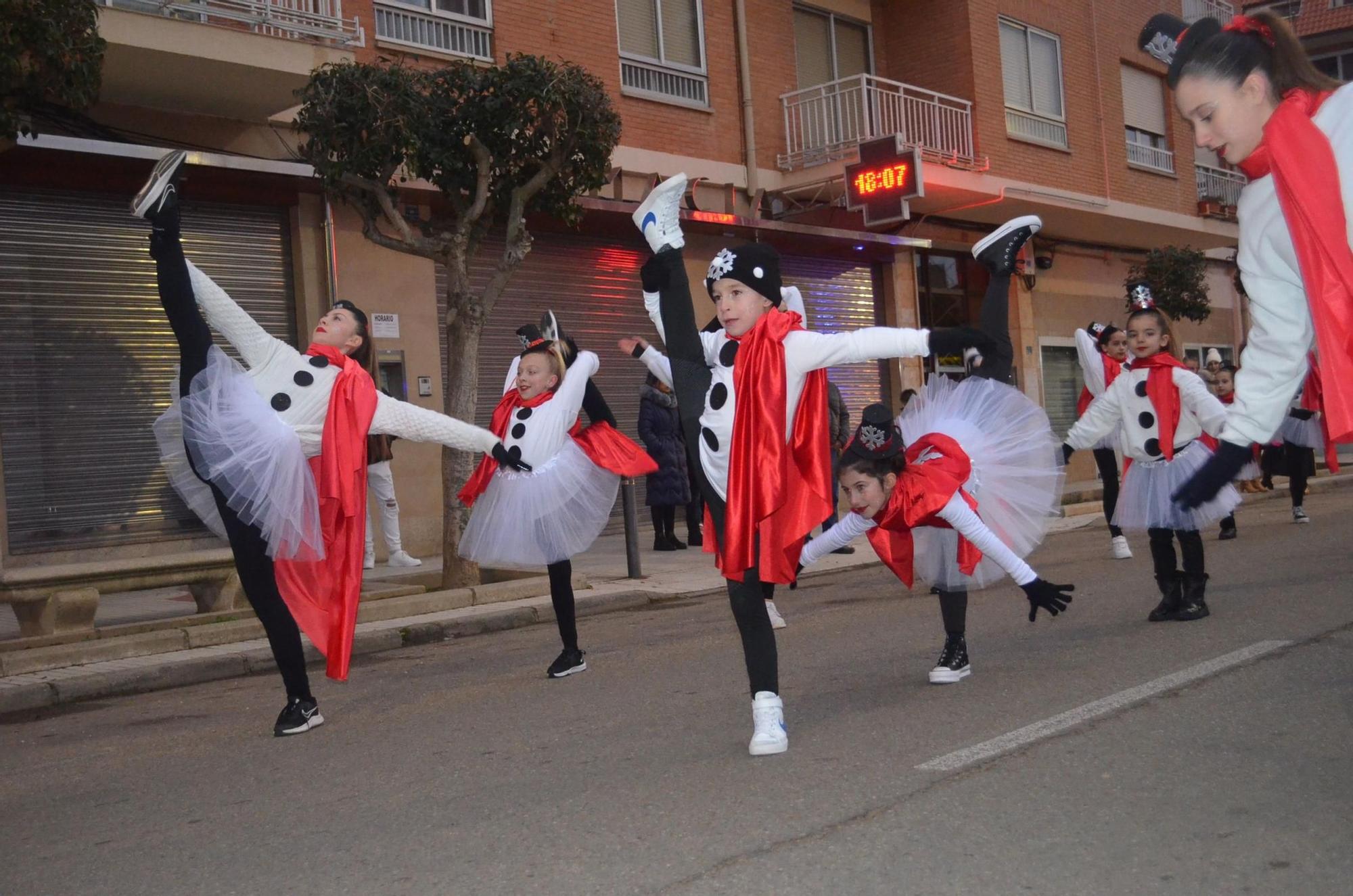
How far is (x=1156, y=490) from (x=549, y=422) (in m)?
3.49

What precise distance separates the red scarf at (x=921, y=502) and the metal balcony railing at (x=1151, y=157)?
71.2 ft

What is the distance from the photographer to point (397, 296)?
15086mm

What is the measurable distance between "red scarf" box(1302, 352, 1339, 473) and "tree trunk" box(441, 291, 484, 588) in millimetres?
8250

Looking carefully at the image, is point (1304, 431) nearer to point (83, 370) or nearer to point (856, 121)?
point (83, 370)

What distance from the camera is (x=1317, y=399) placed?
359 cm

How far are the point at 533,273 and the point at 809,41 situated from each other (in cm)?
704

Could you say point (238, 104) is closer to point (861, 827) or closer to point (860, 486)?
point (860, 486)

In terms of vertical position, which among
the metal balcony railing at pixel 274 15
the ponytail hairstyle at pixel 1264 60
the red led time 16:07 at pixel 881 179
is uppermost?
the metal balcony railing at pixel 274 15

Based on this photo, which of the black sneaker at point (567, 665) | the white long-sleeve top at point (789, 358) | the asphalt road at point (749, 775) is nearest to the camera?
the asphalt road at point (749, 775)

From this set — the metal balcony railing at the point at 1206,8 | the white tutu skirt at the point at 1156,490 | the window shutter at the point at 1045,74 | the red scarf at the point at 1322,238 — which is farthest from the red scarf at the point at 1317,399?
the metal balcony railing at the point at 1206,8

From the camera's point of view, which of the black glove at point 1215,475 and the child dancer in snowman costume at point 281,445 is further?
the child dancer in snowman costume at point 281,445

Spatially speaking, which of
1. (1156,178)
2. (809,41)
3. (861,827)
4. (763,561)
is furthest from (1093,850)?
(1156,178)

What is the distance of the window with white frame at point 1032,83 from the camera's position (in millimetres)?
22844

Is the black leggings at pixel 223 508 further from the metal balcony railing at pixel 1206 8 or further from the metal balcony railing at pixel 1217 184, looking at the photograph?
the metal balcony railing at pixel 1206 8
